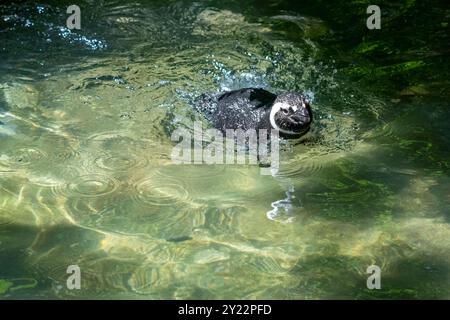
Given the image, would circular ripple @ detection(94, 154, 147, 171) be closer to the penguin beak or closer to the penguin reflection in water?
the penguin reflection in water

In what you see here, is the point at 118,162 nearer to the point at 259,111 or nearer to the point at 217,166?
the point at 217,166

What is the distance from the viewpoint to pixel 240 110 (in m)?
5.24

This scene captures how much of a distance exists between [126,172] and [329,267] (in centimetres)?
178

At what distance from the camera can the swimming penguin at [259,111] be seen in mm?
4961

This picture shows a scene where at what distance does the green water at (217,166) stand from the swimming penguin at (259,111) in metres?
0.17

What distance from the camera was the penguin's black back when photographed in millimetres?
5113

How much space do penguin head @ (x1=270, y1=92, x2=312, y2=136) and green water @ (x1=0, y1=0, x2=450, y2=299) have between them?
155mm

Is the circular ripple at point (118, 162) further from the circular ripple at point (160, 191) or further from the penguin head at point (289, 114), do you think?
the penguin head at point (289, 114)

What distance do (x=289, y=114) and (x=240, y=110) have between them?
502 mm

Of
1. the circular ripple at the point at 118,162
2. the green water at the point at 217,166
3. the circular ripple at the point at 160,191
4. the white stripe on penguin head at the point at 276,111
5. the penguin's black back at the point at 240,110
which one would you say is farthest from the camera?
the penguin's black back at the point at 240,110

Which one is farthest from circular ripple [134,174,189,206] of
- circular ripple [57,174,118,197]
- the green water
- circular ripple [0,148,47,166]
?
circular ripple [0,148,47,166]

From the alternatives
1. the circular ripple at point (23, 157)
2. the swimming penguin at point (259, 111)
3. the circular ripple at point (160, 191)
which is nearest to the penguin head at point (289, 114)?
the swimming penguin at point (259, 111)
